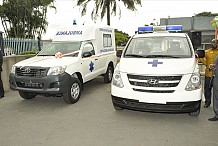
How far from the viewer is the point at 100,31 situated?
7828 mm

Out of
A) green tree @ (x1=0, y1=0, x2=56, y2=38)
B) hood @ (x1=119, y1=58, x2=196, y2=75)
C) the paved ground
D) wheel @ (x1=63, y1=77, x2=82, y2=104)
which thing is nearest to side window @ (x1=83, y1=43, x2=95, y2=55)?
wheel @ (x1=63, y1=77, x2=82, y2=104)

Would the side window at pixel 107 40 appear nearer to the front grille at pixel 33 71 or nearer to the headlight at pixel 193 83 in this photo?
the front grille at pixel 33 71

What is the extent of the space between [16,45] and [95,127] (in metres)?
12.3

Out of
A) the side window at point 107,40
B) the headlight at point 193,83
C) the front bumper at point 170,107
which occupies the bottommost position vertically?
the front bumper at point 170,107

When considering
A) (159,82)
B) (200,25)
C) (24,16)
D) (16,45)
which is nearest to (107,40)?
(159,82)

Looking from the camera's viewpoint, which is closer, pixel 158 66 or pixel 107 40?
pixel 158 66

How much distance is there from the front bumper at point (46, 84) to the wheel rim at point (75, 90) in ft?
1.19

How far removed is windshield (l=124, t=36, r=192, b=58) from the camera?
500 centimetres

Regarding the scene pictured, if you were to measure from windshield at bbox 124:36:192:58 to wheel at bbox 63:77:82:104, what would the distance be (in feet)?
5.34

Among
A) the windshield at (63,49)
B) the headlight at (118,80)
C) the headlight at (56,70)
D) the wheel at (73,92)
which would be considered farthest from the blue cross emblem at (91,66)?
the headlight at (118,80)

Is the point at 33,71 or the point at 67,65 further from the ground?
the point at 67,65

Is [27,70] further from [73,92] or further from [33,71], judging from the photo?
[73,92]

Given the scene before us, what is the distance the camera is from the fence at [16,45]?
44.1 feet

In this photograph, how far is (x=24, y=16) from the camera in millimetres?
27891
